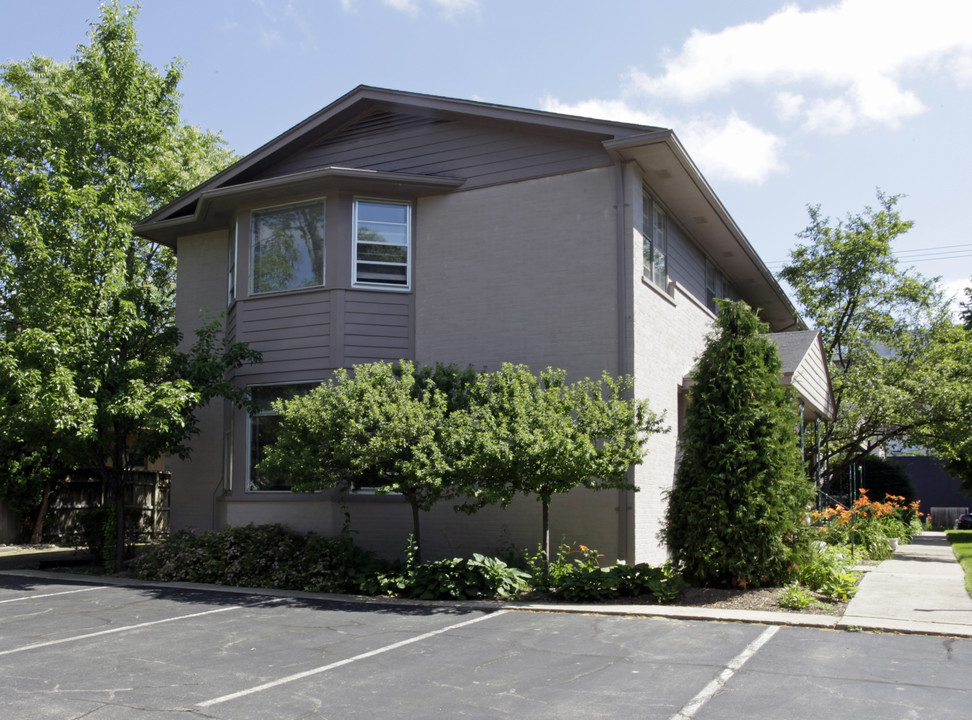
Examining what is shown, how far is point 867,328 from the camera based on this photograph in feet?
77.6

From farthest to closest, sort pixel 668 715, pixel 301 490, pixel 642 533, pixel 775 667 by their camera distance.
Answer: pixel 642 533
pixel 301 490
pixel 775 667
pixel 668 715

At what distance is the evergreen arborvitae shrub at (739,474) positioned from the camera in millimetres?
10977

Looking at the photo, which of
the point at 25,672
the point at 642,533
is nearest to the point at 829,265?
the point at 642,533

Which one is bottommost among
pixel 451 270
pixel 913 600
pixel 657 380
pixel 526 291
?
pixel 913 600

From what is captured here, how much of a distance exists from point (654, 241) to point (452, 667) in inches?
367

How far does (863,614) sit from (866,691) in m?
3.41

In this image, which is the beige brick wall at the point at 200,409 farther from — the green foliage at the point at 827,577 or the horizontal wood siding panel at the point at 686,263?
the green foliage at the point at 827,577

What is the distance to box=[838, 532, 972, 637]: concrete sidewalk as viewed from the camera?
29.2 ft

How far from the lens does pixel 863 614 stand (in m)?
9.52

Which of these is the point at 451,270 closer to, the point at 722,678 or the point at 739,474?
the point at 739,474

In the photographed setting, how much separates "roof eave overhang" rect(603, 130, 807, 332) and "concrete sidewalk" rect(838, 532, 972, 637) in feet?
16.6

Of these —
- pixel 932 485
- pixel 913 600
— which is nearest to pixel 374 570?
pixel 913 600

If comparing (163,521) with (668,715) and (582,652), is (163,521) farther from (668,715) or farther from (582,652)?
(668,715)

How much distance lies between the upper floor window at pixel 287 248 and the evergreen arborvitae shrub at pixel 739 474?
6.92 meters
